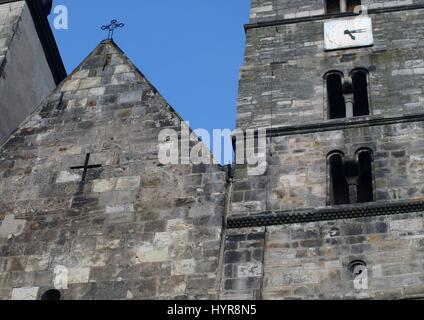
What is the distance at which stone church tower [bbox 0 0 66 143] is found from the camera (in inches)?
709

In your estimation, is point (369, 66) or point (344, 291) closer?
point (344, 291)

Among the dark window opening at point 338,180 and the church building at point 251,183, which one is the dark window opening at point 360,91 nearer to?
the church building at point 251,183

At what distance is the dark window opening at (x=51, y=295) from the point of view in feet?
43.3

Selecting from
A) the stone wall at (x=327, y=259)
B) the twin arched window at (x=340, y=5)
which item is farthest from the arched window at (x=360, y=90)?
the stone wall at (x=327, y=259)

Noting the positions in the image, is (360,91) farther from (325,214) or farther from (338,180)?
(325,214)

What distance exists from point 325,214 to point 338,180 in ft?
3.63

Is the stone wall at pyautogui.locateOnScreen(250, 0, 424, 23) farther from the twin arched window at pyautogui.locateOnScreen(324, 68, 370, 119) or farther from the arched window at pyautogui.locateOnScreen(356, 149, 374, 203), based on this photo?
the arched window at pyautogui.locateOnScreen(356, 149, 374, 203)

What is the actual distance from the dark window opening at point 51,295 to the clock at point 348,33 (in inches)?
249

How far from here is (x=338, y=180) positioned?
14.7 metres

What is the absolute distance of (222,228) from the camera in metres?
13.7

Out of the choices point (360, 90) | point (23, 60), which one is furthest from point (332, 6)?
point (23, 60)
